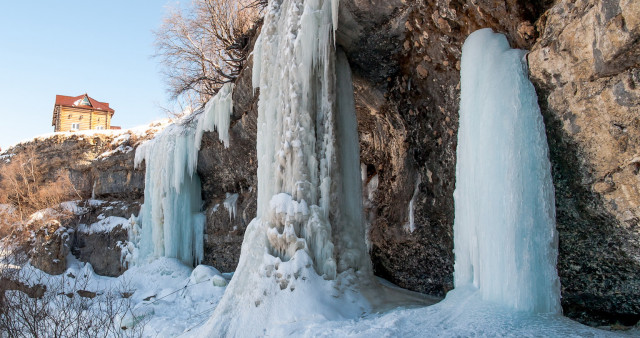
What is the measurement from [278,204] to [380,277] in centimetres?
316

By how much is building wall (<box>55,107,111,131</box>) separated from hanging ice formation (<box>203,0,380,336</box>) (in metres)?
28.5

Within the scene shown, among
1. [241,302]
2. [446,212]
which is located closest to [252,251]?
[241,302]

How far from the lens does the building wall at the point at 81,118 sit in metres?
30.8

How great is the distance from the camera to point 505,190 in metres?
4.44

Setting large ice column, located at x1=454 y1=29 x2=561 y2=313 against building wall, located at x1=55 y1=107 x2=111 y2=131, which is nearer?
large ice column, located at x1=454 y1=29 x2=561 y2=313

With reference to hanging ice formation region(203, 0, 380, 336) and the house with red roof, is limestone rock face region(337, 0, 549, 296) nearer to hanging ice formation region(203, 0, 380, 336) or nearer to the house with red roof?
hanging ice formation region(203, 0, 380, 336)

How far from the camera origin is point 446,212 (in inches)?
270

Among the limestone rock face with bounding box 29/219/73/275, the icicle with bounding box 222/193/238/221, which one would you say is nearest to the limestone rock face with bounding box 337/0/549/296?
the icicle with bounding box 222/193/238/221

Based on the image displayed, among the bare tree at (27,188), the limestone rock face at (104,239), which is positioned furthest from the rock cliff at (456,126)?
the bare tree at (27,188)

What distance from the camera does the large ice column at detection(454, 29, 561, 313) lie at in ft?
13.9

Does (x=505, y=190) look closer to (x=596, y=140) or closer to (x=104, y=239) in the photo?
(x=596, y=140)

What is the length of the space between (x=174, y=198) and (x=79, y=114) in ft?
75.5

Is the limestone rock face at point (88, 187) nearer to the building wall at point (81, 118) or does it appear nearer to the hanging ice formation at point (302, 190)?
the hanging ice formation at point (302, 190)

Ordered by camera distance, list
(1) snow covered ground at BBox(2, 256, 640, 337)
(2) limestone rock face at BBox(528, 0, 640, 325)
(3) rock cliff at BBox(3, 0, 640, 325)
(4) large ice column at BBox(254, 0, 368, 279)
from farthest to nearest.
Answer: (4) large ice column at BBox(254, 0, 368, 279) < (3) rock cliff at BBox(3, 0, 640, 325) < (2) limestone rock face at BBox(528, 0, 640, 325) < (1) snow covered ground at BBox(2, 256, 640, 337)
